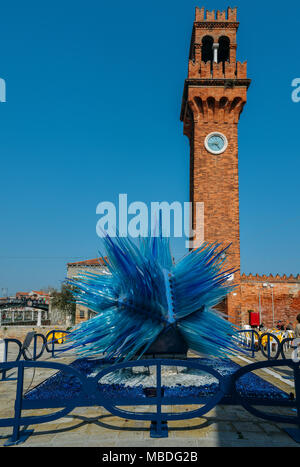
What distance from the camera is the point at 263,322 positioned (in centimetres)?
2152

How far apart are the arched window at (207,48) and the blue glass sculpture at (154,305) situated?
20.4 m

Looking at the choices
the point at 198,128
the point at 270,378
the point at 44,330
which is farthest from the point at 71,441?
the point at 198,128

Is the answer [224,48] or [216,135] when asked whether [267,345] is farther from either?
[224,48]

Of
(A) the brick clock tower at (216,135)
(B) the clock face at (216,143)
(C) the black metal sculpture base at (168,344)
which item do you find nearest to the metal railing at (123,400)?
(C) the black metal sculpture base at (168,344)

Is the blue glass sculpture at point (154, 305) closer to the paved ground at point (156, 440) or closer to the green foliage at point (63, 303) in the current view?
the paved ground at point (156, 440)

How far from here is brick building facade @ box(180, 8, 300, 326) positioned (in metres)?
19.2

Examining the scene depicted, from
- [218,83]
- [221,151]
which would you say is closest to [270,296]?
[221,151]

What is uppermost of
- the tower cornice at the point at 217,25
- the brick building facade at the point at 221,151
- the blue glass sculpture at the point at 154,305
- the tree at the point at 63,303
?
the tower cornice at the point at 217,25

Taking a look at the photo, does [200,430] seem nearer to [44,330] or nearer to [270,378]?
[270,378]

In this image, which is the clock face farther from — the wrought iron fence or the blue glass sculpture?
the wrought iron fence

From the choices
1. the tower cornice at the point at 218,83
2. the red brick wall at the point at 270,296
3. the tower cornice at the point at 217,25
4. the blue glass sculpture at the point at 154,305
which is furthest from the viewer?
the red brick wall at the point at 270,296

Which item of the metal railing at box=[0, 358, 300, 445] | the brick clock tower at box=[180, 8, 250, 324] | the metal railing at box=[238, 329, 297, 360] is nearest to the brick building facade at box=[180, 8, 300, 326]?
the brick clock tower at box=[180, 8, 250, 324]

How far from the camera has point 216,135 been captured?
20203 mm

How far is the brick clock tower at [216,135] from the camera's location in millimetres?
19328
